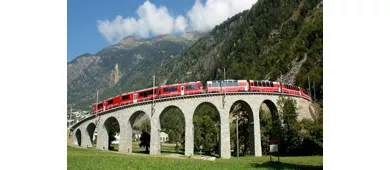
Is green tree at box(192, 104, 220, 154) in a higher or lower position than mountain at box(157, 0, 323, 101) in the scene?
lower

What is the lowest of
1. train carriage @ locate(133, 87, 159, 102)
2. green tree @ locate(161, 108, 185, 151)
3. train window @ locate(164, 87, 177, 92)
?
green tree @ locate(161, 108, 185, 151)

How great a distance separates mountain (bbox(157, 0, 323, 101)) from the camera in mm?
43844

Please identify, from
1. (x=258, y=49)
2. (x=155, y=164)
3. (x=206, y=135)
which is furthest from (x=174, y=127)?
(x=155, y=164)

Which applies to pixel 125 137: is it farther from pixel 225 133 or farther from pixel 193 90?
pixel 225 133

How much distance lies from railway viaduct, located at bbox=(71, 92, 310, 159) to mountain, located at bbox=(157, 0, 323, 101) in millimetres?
4452

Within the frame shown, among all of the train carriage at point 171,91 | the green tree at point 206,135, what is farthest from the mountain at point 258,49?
the train carriage at point 171,91

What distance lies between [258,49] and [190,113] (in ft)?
181

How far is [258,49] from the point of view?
8812 centimetres

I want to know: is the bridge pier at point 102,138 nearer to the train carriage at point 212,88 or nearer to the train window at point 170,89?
the train window at point 170,89

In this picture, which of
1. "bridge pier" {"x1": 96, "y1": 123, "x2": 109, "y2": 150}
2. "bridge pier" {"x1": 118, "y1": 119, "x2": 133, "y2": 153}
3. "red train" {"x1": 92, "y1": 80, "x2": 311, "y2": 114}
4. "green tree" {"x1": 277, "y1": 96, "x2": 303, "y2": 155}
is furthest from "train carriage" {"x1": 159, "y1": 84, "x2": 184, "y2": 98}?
"green tree" {"x1": 277, "y1": 96, "x2": 303, "y2": 155}

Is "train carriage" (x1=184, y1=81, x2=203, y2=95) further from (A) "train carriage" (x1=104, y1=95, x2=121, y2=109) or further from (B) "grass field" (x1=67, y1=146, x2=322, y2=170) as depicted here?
(B) "grass field" (x1=67, y1=146, x2=322, y2=170)

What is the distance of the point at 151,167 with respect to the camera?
15.7m
